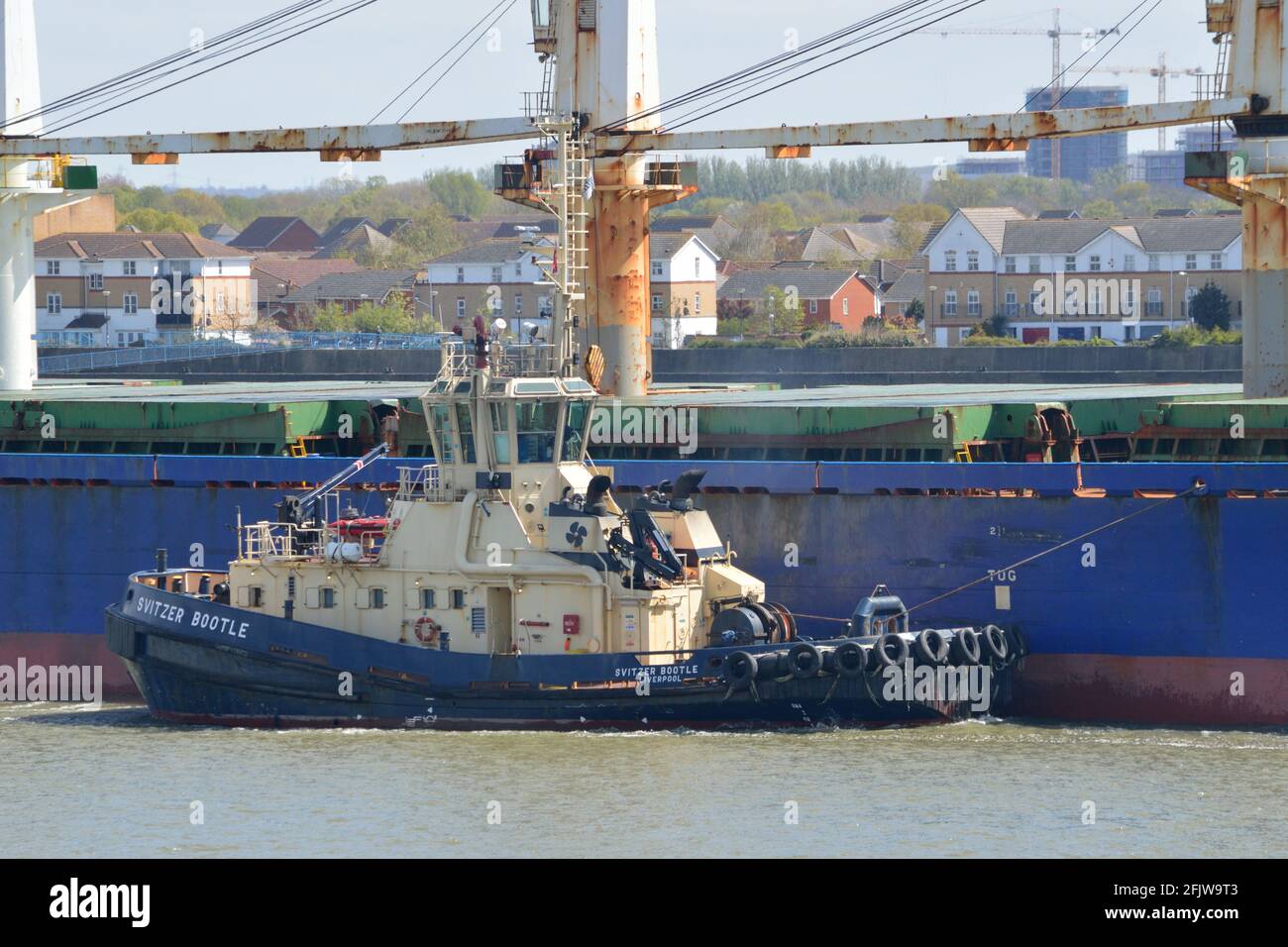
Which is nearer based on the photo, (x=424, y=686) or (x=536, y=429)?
(x=424, y=686)

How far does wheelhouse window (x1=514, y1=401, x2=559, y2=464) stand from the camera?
86.3 ft

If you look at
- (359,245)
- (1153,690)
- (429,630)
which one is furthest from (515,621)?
(359,245)

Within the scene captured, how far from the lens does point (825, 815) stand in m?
21.4

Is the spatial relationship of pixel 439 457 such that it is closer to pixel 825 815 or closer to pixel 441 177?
pixel 825 815

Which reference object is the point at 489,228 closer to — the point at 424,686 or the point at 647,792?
the point at 424,686

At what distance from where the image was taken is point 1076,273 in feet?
248

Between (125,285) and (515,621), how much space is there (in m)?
60.5

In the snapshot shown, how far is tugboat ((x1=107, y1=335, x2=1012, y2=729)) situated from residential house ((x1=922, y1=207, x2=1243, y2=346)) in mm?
47948

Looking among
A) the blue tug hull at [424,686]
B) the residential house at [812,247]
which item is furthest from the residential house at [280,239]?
the blue tug hull at [424,686]

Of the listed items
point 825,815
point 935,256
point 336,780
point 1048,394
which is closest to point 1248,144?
point 1048,394

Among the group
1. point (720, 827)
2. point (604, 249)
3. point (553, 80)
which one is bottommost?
point (720, 827)

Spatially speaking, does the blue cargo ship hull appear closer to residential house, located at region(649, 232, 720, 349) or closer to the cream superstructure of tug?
the cream superstructure of tug

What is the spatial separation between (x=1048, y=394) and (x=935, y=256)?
42.9 m

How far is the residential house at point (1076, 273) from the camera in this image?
239ft
